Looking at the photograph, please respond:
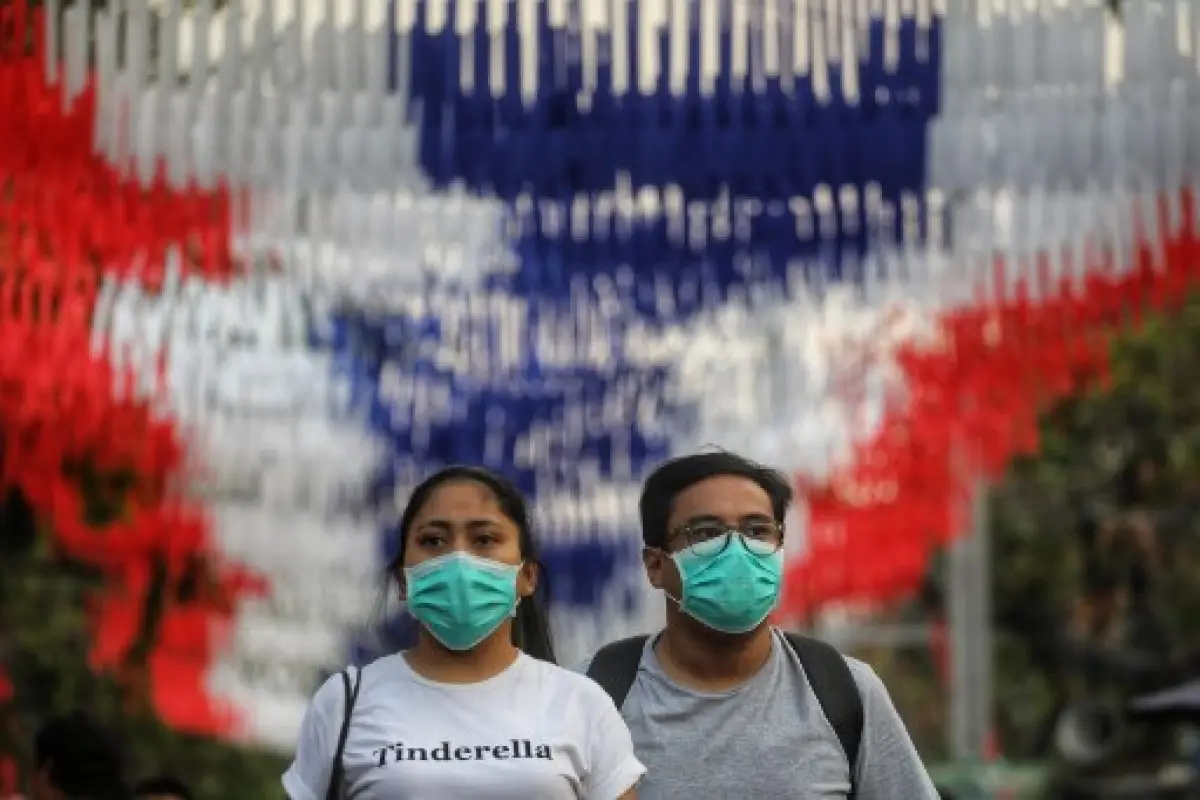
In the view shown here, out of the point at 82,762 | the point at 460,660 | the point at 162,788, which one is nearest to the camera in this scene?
the point at 460,660

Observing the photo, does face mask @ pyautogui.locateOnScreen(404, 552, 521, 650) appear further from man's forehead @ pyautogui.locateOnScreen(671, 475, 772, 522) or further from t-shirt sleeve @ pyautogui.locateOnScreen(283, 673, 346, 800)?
man's forehead @ pyautogui.locateOnScreen(671, 475, 772, 522)

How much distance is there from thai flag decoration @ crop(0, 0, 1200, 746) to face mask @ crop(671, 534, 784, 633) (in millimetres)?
514

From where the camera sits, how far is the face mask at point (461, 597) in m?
6.11

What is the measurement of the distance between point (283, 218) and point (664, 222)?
62.0 inches

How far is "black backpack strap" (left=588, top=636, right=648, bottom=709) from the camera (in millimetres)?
6355

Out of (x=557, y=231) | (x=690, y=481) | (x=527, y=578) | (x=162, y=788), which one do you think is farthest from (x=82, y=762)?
(x=557, y=231)

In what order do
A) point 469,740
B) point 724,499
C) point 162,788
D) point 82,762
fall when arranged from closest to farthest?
point 469,740 → point 724,499 → point 82,762 → point 162,788

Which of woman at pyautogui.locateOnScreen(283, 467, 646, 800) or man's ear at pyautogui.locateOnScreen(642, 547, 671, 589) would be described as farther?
man's ear at pyautogui.locateOnScreen(642, 547, 671, 589)

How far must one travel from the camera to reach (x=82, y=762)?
8758 millimetres

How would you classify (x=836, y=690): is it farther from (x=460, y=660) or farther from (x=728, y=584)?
(x=460, y=660)

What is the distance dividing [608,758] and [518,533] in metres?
0.52

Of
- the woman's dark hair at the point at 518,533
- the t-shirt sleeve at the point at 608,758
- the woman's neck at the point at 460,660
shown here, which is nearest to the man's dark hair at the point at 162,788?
the woman's dark hair at the point at 518,533

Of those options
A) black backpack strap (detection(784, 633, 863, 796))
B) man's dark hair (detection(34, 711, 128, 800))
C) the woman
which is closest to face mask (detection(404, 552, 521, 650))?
the woman

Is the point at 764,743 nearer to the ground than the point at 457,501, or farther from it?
nearer to the ground
